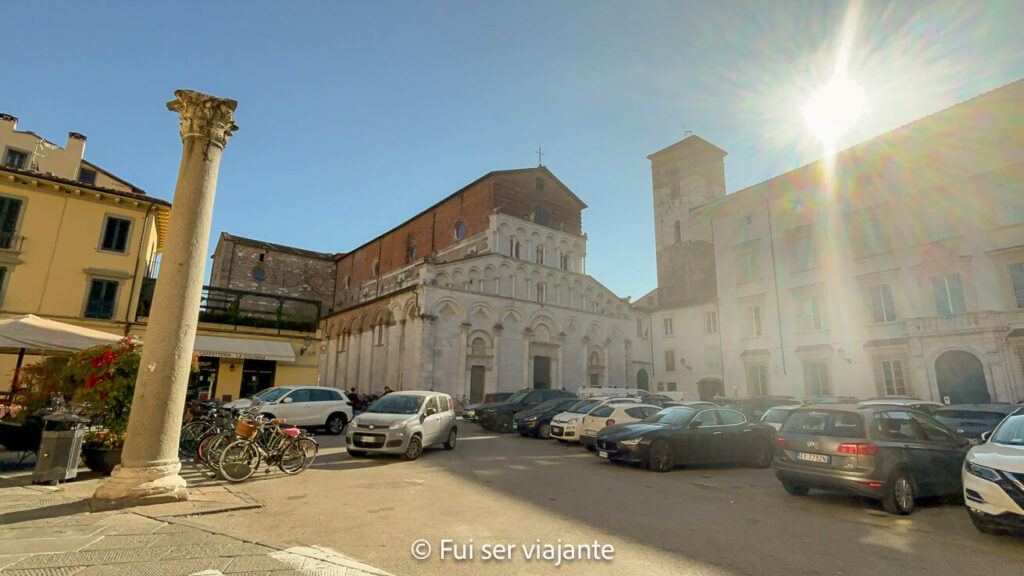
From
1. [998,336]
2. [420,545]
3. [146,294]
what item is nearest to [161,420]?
[420,545]

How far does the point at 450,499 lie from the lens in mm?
7148

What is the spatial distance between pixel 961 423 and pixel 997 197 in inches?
622

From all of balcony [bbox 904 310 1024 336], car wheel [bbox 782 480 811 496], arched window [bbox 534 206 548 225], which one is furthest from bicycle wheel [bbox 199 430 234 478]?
arched window [bbox 534 206 548 225]

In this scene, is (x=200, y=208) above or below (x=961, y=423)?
above

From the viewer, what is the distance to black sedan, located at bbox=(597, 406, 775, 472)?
32.9 ft

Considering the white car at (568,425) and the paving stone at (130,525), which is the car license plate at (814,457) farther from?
the paving stone at (130,525)

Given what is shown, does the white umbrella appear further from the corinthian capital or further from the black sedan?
the black sedan

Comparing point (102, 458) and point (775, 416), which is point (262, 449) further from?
point (775, 416)

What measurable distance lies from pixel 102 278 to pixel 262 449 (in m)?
16.5

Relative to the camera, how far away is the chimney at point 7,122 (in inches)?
1040

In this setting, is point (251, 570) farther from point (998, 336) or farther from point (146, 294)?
point (998, 336)

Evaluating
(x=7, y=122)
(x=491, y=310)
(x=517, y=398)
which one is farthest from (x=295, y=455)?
(x=7, y=122)

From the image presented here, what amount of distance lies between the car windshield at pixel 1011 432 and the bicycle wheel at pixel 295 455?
34.7 feet

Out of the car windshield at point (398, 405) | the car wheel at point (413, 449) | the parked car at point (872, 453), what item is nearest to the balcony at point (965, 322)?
the parked car at point (872, 453)
